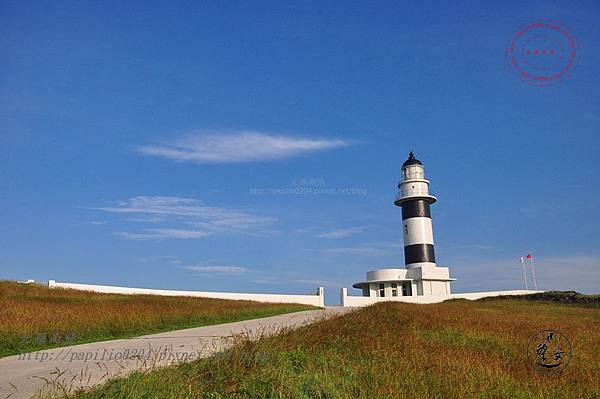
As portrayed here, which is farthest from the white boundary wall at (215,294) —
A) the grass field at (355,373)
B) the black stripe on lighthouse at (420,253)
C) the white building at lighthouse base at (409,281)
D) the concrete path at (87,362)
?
the grass field at (355,373)

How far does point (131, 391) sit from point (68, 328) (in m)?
8.74

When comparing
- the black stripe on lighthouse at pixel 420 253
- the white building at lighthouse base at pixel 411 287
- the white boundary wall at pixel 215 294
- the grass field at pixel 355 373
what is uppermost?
the black stripe on lighthouse at pixel 420 253

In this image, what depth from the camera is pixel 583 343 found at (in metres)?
12.1

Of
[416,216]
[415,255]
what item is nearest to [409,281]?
[415,255]

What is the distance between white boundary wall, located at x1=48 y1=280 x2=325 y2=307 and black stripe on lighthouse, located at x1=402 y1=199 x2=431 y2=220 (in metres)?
11.2

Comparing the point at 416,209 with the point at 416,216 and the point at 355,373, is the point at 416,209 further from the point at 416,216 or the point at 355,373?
the point at 355,373

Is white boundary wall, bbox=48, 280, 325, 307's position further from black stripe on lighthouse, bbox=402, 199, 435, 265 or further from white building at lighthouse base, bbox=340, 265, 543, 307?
black stripe on lighthouse, bbox=402, 199, 435, 265

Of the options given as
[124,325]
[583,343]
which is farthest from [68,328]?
[583,343]

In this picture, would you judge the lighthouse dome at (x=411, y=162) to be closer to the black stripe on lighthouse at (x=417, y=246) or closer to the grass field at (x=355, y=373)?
the black stripe on lighthouse at (x=417, y=246)

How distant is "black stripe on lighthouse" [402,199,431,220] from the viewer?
47.9 m

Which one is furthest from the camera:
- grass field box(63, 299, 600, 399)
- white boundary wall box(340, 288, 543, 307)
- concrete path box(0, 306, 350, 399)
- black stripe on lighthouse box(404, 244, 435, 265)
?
black stripe on lighthouse box(404, 244, 435, 265)

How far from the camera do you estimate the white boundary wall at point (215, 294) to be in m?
31.5

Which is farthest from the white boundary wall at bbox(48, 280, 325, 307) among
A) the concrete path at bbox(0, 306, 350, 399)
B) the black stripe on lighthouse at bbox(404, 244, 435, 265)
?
the concrete path at bbox(0, 306, 350, 399)

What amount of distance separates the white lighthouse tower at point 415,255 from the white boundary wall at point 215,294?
298 inches
